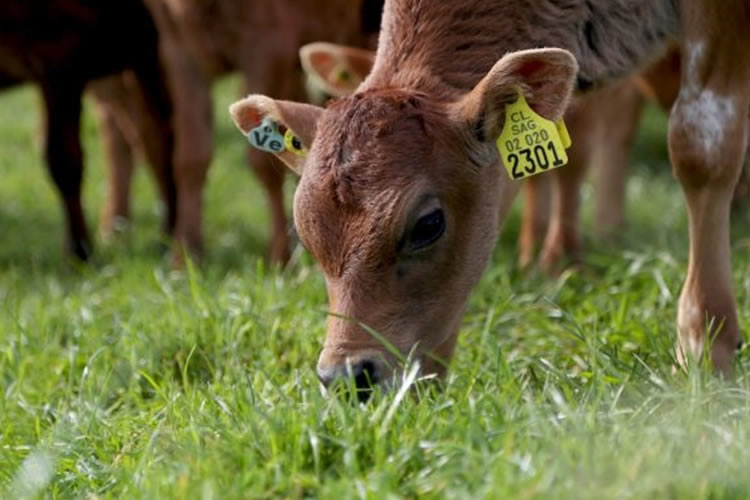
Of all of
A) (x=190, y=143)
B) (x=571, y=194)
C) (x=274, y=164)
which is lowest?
(x=571, y=194)

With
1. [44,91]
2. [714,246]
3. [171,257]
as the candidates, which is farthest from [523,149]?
[44,91]

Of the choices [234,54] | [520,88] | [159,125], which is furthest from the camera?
[159,125]

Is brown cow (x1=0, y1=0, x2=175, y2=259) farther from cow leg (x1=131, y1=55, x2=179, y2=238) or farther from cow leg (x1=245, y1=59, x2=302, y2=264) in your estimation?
cow leg (x1=245, y1=59, x2=302, y2=264)

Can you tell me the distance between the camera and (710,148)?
443 cm

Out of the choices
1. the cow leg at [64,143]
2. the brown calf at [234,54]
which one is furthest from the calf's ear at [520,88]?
the cow leg at [64,143]

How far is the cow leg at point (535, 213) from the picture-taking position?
746cm

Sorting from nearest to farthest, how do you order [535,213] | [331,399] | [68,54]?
[331,399] < [535,213] < [68,54]

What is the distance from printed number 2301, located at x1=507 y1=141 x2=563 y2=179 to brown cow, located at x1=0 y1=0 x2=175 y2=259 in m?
4.75

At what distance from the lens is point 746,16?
4.40 meters

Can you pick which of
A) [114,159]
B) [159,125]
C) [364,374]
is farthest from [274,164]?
[364,374]

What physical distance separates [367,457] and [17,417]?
177 centimetres

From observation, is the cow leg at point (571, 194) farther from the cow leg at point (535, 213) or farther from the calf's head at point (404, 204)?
the calf's head at point (404, 204)

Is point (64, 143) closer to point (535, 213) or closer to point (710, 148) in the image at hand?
point (535, 213)

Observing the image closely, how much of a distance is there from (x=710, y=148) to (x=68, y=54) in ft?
17.5
